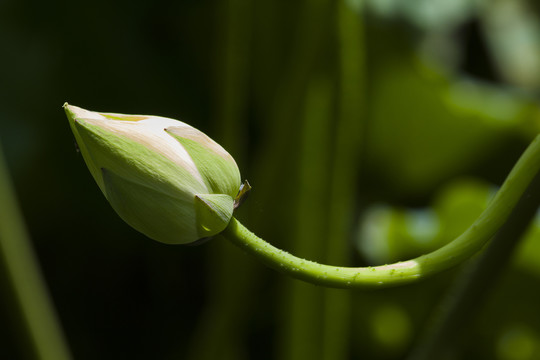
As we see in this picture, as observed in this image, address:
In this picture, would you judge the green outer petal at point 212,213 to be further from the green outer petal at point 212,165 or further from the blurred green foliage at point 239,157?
the blurred green foliage at point 239,157

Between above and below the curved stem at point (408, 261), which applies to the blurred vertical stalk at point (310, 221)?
below

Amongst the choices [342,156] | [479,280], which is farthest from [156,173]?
[342,156]

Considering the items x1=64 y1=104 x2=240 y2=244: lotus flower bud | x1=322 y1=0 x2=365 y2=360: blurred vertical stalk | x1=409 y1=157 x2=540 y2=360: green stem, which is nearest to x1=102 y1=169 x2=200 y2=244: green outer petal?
x1=64 y1=104 x2=240 y2=244: lotus flower bud

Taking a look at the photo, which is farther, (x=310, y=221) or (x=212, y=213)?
(x=310, y=221)

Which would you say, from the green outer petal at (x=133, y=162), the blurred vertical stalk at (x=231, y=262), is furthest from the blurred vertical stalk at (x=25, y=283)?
the green outer petal at (x=133, y=162)

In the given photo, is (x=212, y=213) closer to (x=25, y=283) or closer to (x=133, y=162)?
(x=133, y=162)
